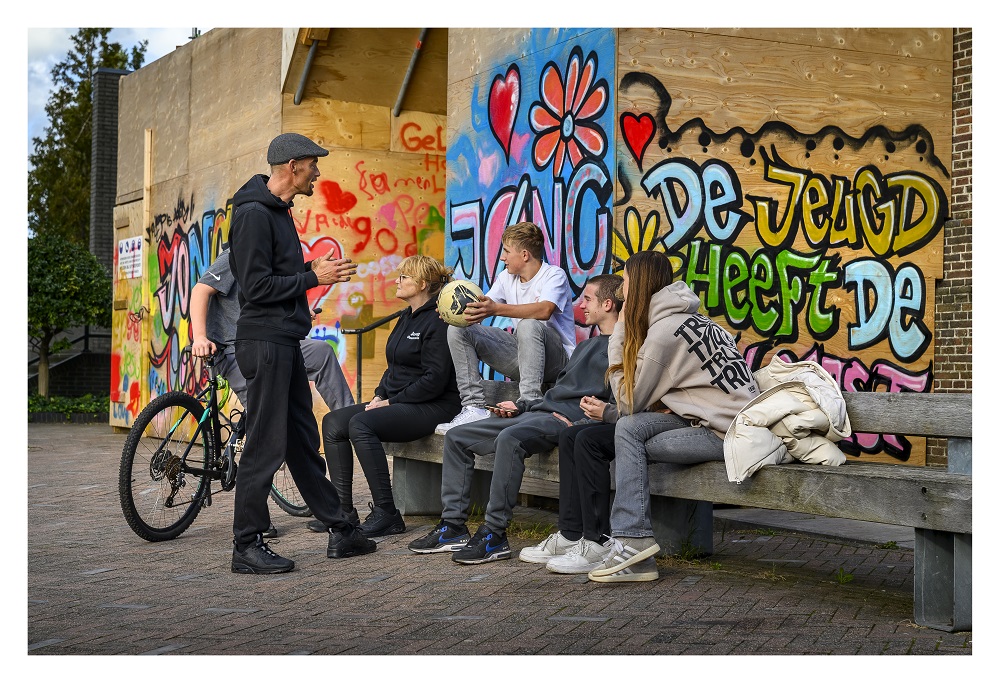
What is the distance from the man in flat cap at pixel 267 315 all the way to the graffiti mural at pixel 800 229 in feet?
10.2

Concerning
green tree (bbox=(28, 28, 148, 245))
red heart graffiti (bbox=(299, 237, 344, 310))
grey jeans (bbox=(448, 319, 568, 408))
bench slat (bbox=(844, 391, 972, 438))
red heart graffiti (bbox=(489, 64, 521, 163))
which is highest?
green tree (bbox=(28, 28, 148, 245))

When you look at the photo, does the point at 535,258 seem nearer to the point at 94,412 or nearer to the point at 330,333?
the point at 330,333

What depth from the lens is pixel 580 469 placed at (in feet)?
18.5

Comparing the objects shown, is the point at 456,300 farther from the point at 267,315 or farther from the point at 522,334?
the point at 267,315

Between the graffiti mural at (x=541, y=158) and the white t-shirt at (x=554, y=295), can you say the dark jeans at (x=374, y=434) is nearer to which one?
the white t-shirt at (x=554, y=295)

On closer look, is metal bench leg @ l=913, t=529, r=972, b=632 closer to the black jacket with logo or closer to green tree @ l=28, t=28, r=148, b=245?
the black jacket with logo

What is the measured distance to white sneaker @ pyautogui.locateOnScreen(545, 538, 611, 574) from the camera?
555cm

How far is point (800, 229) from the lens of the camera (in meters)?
8.70

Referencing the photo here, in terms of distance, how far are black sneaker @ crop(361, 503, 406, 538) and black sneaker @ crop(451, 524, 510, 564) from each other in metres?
0.89

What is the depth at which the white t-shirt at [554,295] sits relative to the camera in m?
6.97

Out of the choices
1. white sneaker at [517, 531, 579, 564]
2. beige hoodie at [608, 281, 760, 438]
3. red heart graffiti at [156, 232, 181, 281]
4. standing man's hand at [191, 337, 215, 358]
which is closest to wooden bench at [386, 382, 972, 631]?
beige hoodie at [608, 281, 760, 438]

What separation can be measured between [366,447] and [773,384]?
2.49 metres

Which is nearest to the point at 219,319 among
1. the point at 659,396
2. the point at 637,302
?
the point at 637,302

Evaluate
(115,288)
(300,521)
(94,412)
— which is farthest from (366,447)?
(94,412)
